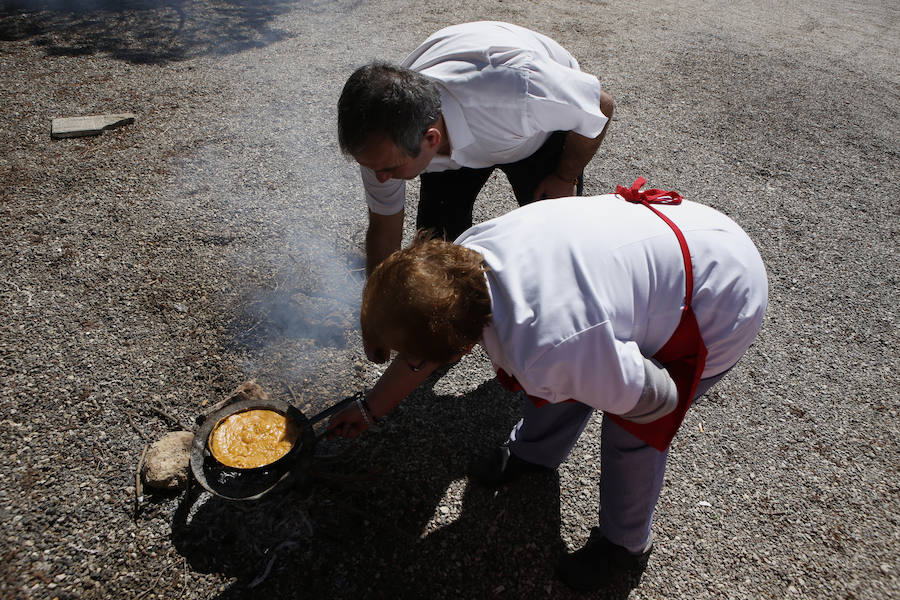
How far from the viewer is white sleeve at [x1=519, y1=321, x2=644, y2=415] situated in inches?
55.8

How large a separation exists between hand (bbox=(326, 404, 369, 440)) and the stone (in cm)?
470

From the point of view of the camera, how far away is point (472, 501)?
8.63 feet

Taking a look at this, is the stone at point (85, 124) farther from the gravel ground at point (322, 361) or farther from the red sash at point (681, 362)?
the red sash at point (681, 362)

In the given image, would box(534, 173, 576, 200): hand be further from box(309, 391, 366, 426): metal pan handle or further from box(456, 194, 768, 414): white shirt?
box(309, 391, 366, 426): metal pan handle

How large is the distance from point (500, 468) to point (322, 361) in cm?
126

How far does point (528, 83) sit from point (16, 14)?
9126 millimetres

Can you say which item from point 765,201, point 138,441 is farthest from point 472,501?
point 765,201

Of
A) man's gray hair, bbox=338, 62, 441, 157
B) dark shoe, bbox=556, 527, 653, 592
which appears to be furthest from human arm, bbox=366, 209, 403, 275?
dark shoe, bbox=556, 527, 653, 592

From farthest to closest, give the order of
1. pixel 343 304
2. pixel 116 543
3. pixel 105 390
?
1. pixel 343 304
2. pixel 105 390
3. pixel 116 543

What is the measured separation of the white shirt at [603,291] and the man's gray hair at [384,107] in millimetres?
654

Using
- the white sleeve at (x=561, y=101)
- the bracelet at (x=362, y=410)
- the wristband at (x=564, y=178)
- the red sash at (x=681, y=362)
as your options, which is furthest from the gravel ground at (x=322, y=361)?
the white sleeve at (x=561, y=101)

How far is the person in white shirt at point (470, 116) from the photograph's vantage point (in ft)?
6.84

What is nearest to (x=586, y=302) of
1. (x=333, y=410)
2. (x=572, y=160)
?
(x=333, y=410)

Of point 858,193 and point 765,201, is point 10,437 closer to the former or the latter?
point 765,201
